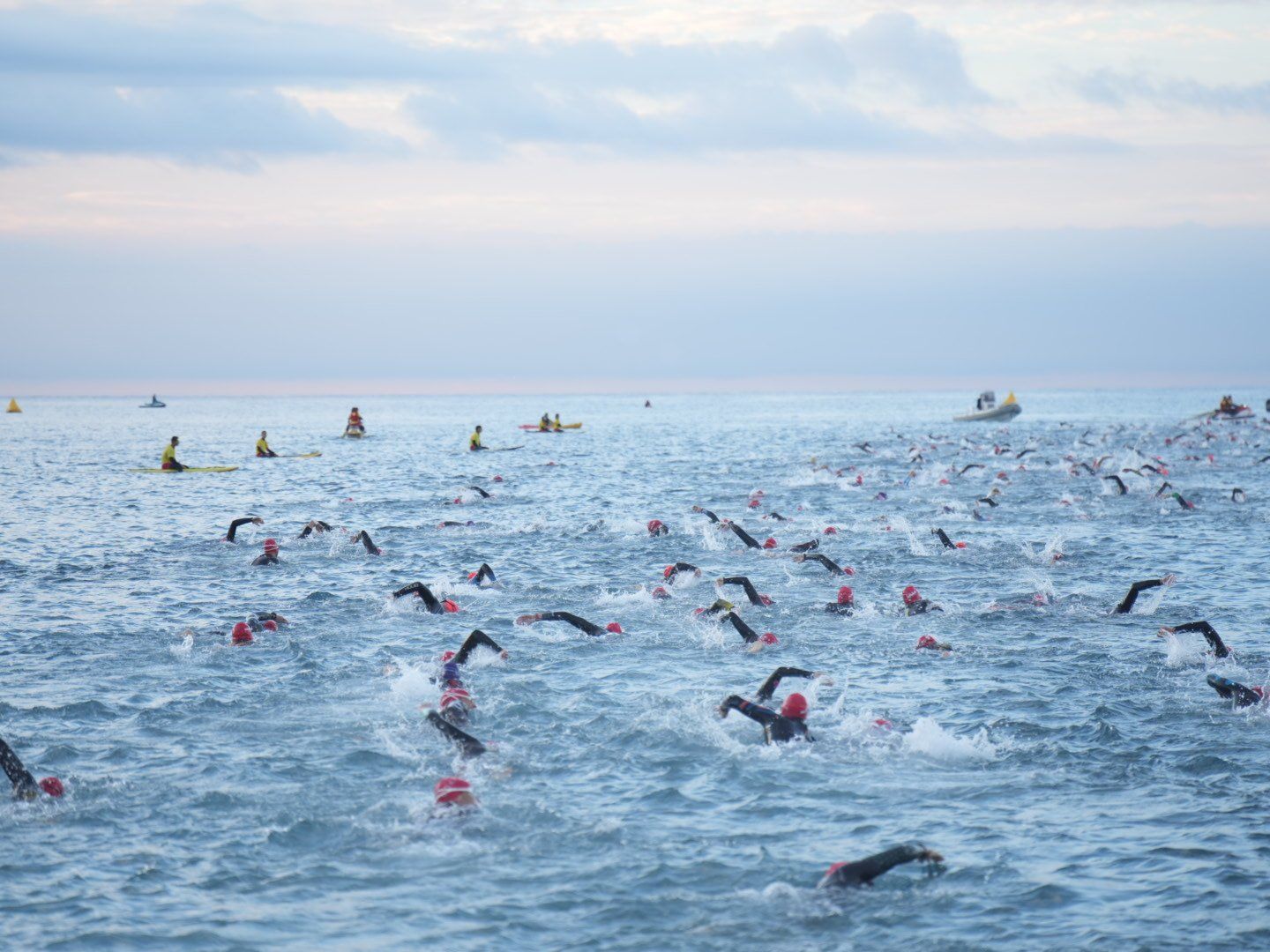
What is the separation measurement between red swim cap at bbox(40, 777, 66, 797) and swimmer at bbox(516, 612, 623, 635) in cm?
684

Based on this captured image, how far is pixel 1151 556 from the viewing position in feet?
95.0

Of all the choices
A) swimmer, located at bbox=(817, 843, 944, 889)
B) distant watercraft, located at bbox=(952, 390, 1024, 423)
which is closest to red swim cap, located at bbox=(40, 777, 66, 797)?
swimmer, located at bbox=(817, 843, 944, 889)

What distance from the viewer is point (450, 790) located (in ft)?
38.0

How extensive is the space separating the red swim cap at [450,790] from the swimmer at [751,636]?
7.38 meters

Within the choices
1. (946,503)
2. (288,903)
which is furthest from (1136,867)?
(946,503)

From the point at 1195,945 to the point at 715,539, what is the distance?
23.8m

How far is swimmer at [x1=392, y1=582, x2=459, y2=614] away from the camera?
20.9m

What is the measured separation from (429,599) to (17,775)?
967 cm

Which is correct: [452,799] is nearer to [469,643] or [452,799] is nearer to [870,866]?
[870,866]

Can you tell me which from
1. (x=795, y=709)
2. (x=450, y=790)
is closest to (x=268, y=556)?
(x=795, y=709)

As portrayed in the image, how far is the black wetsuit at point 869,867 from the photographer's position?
9688 mm

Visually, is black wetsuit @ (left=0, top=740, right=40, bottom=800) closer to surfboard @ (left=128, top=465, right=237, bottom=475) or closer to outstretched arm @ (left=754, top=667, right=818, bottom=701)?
outstretched arm @ (left=754, top=667, right=818, bottom=701)

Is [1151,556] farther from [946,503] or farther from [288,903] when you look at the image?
[288,903]

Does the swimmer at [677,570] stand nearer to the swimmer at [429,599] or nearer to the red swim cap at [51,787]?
the swimmer at [429,599]
